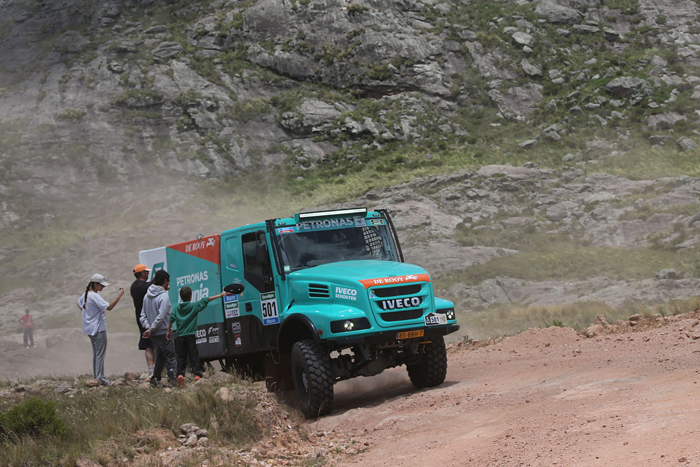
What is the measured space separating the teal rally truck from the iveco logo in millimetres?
15

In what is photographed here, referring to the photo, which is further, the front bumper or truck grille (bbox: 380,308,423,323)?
truck grille (bbox: 380,308,423,323)

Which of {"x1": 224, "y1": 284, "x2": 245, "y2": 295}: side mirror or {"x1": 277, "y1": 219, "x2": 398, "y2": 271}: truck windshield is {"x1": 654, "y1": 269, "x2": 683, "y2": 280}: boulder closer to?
{"x1": 277, "y1": 219, "x2": 398, "y2": 271}: truck windshield

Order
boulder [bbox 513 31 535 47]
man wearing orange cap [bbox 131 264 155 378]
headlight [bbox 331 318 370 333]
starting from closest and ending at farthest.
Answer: headlight [bbox 331 318 370 333] < man wearing orange cap [bbox 131 264 155 378] < boulder [bbox 513 31 535 47]

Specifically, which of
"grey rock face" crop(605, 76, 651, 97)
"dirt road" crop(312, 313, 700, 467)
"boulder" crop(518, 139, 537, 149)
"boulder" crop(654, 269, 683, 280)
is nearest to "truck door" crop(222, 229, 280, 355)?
"dirt road" crop(312, 313, 700, 467)

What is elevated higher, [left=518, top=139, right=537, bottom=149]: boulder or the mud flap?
[left=518, top=139, right=537, bottom=149]: boulder

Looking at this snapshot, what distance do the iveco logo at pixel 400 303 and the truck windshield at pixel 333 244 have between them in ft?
4.37

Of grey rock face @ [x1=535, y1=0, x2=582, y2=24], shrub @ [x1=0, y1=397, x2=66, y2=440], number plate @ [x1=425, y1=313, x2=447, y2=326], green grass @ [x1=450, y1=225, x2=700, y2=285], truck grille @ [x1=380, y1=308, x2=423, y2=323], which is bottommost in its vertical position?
green grass @ [x1=450, y1=225, x2=700, y2=285]

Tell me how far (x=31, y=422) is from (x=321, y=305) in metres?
4.18

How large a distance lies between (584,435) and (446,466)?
4.52 ft

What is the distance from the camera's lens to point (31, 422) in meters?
8.40

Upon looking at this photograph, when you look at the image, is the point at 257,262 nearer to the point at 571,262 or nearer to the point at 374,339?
the point at 374,339

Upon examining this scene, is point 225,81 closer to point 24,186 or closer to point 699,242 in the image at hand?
point 24,186

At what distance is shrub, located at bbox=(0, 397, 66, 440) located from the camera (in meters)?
8.34

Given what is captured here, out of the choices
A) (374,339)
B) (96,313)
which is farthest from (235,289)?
(96,313)
